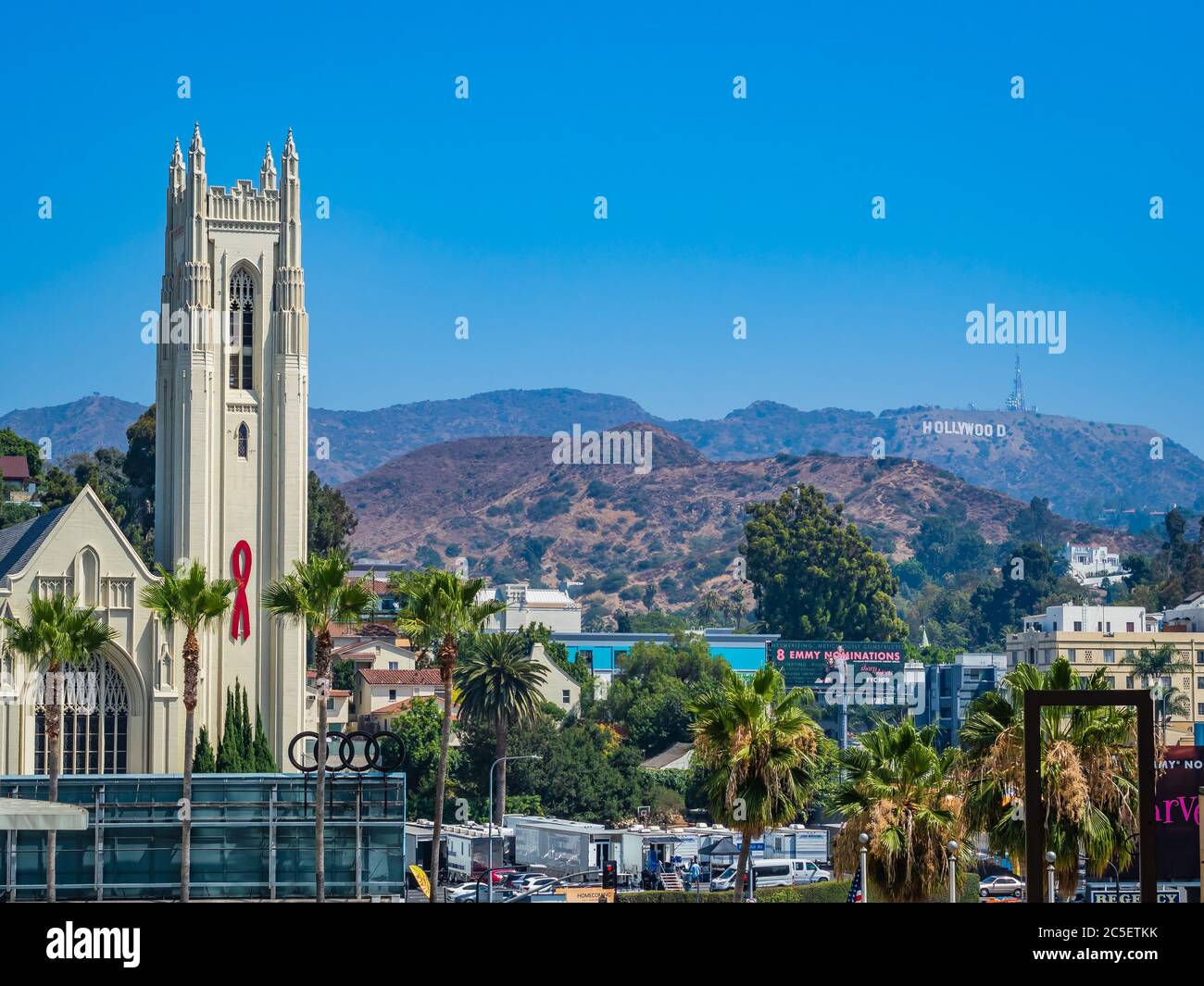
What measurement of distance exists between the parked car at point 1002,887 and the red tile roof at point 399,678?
71364 millimetres

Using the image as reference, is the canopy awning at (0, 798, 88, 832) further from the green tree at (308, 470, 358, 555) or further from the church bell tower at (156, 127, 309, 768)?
the green tree at (308, 470, 358, 555)

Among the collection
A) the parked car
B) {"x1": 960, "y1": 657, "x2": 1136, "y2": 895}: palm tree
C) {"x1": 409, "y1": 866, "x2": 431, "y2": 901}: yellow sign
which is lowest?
the parked car

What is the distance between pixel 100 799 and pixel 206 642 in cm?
3478

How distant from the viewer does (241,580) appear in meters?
107

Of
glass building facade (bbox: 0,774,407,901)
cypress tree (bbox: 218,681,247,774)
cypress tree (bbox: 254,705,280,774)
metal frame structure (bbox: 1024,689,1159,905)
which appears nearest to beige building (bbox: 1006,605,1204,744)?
cypress tree (bbox: 254,705,280,774)

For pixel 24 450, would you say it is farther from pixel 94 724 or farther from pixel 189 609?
pixel 189 609

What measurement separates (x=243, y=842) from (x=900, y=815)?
31.4 meters

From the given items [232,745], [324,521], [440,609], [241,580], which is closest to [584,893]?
[232,745]

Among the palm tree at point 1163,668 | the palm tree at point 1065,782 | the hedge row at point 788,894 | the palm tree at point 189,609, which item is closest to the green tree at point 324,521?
the palm tree at point 1163,668

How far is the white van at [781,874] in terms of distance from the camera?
10031cm

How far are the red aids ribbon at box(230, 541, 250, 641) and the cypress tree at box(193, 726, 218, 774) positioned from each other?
8.16m

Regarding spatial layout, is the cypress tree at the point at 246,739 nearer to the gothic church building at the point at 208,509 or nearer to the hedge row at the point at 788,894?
the gothic church building at the point at 208,509

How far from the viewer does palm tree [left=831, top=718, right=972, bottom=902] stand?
151 ft

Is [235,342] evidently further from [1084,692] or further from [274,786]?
[1084,692]
